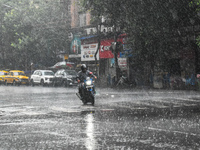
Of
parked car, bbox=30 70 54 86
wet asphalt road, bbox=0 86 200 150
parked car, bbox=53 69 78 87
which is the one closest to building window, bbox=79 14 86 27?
parked car, bbox=30 70 54 86

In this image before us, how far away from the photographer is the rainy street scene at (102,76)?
7395 millimetres

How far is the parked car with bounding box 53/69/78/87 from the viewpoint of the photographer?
3519cm

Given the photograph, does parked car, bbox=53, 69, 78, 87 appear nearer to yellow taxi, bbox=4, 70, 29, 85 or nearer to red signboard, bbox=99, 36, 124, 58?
yellow taxi, bbox=4, 70, 29, 85

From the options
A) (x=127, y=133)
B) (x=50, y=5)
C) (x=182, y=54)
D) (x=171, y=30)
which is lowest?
(x=127, y=133)

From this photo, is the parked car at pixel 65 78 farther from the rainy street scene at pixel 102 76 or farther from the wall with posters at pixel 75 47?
the wall with posters at pixel 75 47

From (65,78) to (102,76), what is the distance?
5957 millimetres

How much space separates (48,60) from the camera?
52.3 meters

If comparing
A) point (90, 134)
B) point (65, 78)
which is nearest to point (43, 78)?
point (65, 78)

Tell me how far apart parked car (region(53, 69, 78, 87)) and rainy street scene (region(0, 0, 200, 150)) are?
10 cm

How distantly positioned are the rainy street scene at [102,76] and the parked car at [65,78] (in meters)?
0.10

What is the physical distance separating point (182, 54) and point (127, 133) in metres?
25.9

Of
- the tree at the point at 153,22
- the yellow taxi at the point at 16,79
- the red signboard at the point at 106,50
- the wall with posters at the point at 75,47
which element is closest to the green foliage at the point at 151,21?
the tree at the point at 153,22

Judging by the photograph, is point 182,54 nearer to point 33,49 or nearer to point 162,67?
point 162,67

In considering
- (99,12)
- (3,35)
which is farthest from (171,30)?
(3,35)
